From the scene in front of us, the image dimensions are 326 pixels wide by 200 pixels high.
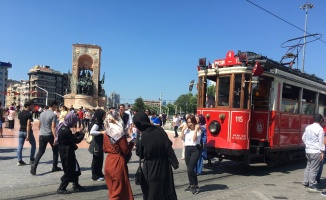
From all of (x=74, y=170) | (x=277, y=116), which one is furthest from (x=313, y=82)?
(x=74, y=170)

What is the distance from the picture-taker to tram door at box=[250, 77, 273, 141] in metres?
9.85

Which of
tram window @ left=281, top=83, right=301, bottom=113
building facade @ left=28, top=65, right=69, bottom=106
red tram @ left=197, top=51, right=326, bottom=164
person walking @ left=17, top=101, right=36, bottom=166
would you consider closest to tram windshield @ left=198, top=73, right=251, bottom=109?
red tram @ left=197, top=51, right=326, bottom=164

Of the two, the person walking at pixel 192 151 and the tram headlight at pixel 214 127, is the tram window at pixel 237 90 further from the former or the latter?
the person walking at pixel 192 151

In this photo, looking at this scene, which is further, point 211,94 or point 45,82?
point 45,82

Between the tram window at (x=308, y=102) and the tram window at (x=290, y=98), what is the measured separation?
484mm

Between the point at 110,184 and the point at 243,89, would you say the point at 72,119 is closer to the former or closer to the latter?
the point at 110,184

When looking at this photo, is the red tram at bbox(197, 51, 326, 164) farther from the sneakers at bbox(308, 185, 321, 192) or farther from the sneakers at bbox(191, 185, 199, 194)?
the sneakers at bbox(191, 185, 199, 194)

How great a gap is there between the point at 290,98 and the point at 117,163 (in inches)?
294

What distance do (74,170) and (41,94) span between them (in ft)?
400

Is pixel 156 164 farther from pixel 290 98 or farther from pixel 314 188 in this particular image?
pixel 290 98

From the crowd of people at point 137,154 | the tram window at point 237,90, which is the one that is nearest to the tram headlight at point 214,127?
the tram window at point 237,90

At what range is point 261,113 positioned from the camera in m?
9.94

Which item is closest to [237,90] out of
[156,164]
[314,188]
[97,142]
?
[314,188]

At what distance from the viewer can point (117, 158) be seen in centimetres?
511
